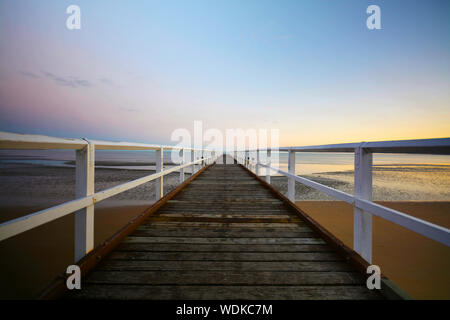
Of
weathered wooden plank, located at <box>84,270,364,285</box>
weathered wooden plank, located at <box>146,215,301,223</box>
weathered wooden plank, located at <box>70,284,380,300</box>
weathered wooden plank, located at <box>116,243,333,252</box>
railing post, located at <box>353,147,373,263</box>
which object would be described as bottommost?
weathered wooden plank, located at <box>70,284,380,300</box>

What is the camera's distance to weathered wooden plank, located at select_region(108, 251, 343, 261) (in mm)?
1904

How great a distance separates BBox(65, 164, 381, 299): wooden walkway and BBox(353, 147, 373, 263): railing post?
0.20 metres

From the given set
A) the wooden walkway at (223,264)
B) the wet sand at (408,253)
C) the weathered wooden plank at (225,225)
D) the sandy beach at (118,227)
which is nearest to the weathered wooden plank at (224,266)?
the wooden walkway at (223,264)

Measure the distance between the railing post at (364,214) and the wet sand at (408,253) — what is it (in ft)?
9.79

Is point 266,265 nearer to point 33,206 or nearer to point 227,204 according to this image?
point 227,204

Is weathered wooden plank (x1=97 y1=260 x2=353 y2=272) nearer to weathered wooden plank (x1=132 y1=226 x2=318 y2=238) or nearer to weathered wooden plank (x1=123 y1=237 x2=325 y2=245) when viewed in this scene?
weathered wooden plank (x1=123 y1=237 x2=325 y2=245)

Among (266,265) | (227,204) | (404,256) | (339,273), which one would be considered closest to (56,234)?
(227,204)

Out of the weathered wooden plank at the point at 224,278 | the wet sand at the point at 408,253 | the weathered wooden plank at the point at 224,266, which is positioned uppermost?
the weathered wooden plank at the point at 224,266

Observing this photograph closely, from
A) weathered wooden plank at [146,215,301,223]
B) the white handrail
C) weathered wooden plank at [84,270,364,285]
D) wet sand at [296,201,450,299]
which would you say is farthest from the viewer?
wet sand at [296,201,450,299]

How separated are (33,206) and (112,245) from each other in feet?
30.0

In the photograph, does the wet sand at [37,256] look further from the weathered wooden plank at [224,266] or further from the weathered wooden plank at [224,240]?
the weathered wooden plank at [224,266]

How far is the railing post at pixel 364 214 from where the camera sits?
1843 mm

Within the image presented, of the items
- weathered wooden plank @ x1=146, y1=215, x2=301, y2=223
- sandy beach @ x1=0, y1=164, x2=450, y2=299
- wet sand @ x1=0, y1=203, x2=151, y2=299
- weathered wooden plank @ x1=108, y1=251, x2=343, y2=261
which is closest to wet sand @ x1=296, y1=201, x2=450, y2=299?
sandy beach @ x1=0, y1=164, x2=450, y2=299

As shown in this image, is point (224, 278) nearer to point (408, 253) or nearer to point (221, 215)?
point (221, 215)
